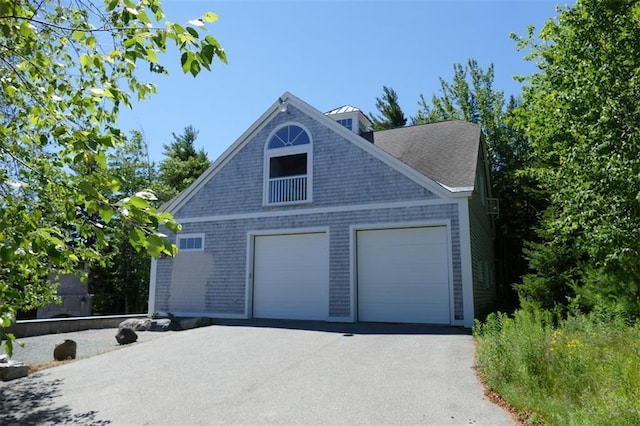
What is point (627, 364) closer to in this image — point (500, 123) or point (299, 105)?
point (299, 105)

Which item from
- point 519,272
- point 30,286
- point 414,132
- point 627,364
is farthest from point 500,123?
point 30,286

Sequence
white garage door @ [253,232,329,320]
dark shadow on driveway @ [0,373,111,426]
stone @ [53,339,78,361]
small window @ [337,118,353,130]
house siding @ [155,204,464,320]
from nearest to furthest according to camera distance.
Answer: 1. dark shadow on driveway @ [0,373,111,426]
2. stone @ [53,339,78,361]
3. house siding @ [155,204,464,320]
4. white garage door @ [253,232,329,320]
5. small window @ [337,118,353,130]

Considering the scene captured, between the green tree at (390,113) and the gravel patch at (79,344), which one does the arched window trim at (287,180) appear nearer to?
the gravel patch at (79,344)

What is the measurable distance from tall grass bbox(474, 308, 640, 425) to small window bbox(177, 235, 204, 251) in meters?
10.6

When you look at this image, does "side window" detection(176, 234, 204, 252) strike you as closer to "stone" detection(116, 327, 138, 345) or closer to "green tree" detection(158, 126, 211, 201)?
"stone" detection(116, 327, 138, 345)

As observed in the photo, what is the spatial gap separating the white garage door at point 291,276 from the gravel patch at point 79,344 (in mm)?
3319

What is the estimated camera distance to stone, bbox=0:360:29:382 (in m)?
7.38

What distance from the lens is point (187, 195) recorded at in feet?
52.2

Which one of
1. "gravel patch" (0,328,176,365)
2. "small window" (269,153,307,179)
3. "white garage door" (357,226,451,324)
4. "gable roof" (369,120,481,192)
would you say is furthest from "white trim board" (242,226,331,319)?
"gable roof" (369,120,481,192)

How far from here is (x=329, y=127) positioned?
561 inches

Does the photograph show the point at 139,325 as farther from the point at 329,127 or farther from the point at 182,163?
the point at 182,163

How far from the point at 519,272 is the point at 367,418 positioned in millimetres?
20757

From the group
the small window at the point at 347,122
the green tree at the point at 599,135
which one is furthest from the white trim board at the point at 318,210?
the small window at the point at 347,122

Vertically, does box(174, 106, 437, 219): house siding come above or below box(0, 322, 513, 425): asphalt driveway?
above
